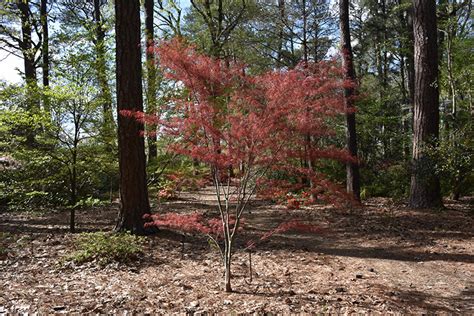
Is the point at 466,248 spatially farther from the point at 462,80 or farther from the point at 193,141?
the point at 462,80

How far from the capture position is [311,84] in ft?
12.8

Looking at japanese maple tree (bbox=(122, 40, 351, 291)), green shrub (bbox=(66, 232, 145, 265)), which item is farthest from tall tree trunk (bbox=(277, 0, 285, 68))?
green shrub (bbox=(66, 232, 145, 265))

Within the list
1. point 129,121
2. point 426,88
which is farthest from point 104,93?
point 426,88

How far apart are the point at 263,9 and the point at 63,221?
11.5 m

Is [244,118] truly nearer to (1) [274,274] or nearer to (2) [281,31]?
(1) [274,274]

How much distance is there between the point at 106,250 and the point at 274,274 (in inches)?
96.2

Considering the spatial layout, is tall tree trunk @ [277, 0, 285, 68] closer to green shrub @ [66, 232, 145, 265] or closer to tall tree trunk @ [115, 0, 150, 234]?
tall tree trunk @ [115, 0, 150, 234]

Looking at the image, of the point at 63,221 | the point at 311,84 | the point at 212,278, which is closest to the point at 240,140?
the point at 311,84

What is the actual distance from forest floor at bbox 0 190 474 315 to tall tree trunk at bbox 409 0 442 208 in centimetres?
73

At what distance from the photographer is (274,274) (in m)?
4.62

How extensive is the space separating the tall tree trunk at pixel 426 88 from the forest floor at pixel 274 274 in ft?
2.40

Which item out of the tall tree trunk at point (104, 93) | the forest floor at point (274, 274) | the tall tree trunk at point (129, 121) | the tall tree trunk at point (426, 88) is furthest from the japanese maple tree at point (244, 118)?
the tall tree trunk at point (426, 88)

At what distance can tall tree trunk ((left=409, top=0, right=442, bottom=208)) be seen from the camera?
26.2 feet

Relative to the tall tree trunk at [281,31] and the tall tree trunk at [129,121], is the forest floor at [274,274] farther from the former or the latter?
the tall tree trunk at [281,31]
